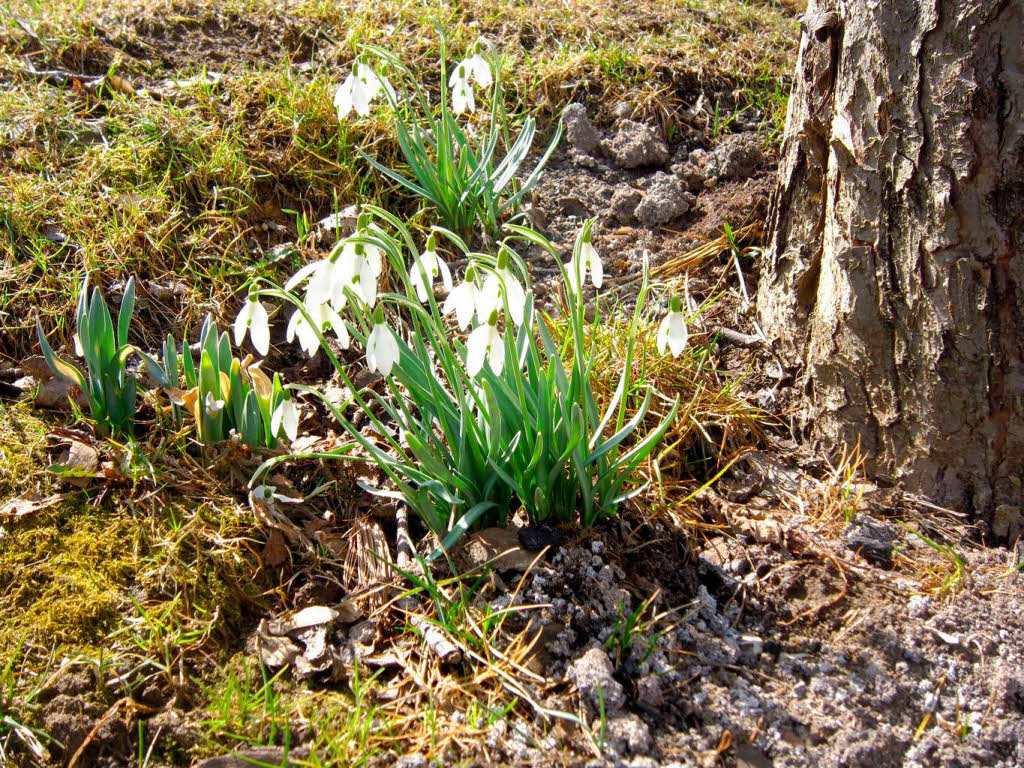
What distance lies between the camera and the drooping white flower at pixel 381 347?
1.57 metres

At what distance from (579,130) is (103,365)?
1981 mm

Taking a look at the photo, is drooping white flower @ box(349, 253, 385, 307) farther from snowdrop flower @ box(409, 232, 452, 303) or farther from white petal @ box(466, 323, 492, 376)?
white petal @ box(466, 323, 492, 376)

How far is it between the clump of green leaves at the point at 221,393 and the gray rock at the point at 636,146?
1686 millimetres

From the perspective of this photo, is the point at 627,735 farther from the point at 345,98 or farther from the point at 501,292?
the point at 345,98

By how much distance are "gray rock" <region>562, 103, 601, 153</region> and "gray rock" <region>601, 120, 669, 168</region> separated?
5 cm

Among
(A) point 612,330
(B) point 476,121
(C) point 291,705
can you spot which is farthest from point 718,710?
(B) point 476,121

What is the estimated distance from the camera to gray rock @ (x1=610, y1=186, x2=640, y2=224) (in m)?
3.05

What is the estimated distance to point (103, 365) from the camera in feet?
7.07

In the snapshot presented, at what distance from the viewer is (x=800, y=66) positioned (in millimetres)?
2164

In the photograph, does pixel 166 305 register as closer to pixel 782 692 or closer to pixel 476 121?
pixel 476 121

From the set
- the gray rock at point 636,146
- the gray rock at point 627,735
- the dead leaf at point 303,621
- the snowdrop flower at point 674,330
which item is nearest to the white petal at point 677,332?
the snowdrop flower at point 674,330

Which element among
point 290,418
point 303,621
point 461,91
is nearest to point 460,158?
point 461,91

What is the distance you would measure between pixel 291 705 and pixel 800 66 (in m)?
1.94

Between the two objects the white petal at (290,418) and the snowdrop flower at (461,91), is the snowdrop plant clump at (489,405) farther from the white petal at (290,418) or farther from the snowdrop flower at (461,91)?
the snowdrop flower at (461,91)
